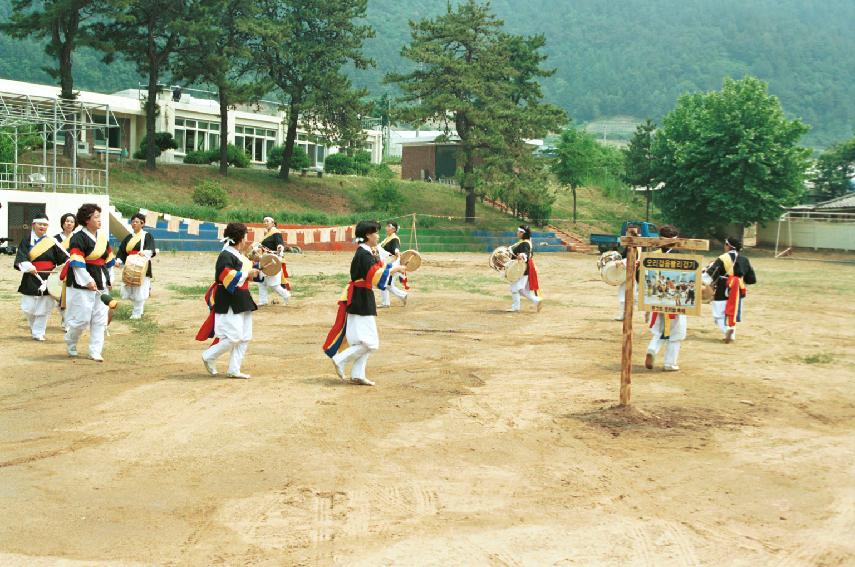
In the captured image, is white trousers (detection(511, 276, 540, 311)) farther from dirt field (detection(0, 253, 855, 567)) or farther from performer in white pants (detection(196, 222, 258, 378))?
performer in white pants (detection(196, 222, 258, 378))

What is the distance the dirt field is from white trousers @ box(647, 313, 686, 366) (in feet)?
0.92

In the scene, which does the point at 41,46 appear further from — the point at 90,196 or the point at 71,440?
the point at 71,440

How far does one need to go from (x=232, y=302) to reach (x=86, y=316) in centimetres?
244

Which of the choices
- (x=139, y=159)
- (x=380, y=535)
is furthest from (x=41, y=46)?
(x=380, y=535)

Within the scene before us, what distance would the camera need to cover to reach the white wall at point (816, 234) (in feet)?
153

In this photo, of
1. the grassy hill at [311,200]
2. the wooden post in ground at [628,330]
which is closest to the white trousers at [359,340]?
the wooden post in ground at [628,330]

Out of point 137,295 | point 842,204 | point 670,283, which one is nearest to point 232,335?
point 670,283

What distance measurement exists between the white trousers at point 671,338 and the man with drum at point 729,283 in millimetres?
3003

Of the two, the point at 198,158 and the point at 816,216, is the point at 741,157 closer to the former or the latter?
the point at 816,216

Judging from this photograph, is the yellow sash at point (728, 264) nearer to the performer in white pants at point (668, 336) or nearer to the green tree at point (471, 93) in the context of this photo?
the performer in white pants at point (668, 336)

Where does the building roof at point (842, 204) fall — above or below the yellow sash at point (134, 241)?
above

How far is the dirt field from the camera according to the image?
5.75 meters

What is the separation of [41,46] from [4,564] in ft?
367

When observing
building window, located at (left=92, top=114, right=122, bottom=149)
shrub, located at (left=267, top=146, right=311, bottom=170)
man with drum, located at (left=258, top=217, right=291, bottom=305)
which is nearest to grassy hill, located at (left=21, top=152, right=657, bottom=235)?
shrub, located at (left=267, top=146, right=311, bottom=170)
